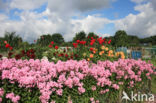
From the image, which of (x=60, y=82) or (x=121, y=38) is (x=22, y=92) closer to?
(x=60, y=82)

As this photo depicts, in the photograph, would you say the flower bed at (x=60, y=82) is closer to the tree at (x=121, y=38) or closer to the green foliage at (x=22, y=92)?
the green foliage at (x=22, y=92)

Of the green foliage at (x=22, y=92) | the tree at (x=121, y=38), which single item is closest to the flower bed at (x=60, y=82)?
the green foliage at (x=22, y=92)

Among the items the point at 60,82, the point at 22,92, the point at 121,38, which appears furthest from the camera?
the point at 121,38

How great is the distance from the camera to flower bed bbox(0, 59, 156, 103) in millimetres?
2686

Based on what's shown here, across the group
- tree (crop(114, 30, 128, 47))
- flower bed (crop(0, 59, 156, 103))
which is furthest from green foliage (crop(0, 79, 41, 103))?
tree (crop(114, 30, 128, 47))

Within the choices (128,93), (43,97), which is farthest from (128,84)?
(43,97)

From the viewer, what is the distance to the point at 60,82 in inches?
119

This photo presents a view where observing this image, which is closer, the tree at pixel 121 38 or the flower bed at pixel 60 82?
the flower bed at pixel 60 82

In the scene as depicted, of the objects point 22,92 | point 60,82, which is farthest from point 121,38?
point 22,92

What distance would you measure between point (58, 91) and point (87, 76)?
2.92 feet

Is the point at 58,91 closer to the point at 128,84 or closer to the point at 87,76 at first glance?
the point at 87,76

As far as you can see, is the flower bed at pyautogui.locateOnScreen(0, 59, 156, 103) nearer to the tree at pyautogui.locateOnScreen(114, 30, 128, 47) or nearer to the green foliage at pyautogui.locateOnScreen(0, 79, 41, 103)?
the green foliage at pyautogui.locateOnScreen(0, 79, 41, 103)

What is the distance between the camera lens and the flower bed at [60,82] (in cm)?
269

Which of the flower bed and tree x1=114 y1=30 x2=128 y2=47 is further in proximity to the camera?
tree x1=114 y1=30 x2=128 y2=47
